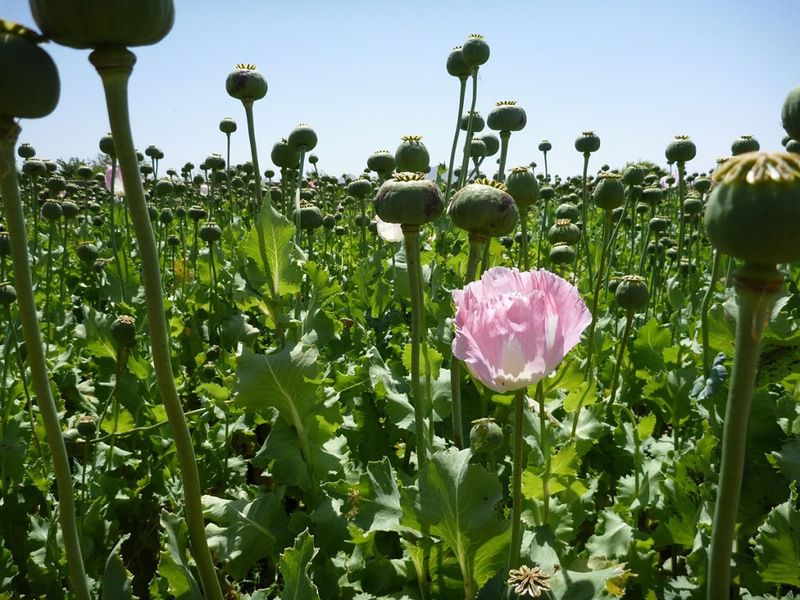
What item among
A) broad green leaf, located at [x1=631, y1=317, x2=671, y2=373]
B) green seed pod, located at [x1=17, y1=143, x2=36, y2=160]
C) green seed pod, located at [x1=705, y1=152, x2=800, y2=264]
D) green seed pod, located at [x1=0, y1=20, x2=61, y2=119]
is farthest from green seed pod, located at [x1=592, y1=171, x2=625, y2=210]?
green seed pod, located at [x1=17, y1=143, x2=36, y2=160]

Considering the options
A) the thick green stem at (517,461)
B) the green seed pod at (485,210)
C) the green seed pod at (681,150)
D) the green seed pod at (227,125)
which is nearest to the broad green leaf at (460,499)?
the thick green stem at (517,461)

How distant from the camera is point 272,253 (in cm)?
224

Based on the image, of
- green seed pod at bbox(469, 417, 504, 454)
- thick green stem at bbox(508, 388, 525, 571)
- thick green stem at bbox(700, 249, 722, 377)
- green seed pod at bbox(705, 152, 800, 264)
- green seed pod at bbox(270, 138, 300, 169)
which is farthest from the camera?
green seed pod at bbox(270, 138, 300, 169)

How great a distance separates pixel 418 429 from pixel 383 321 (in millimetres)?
1859

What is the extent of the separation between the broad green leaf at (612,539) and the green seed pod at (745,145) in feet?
6.69

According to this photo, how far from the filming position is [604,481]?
2156 mm

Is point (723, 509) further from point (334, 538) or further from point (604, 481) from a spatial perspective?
point (604, 481)

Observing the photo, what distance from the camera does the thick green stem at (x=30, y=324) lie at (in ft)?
2.51

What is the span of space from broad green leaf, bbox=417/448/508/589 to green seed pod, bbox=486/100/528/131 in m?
1.87

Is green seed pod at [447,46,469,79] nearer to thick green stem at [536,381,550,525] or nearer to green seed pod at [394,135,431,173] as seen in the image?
green seed pod at [394,135,431,173]

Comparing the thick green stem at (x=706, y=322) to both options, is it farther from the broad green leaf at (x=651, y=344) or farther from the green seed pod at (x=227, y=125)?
the green seed pod at (x=227, y=125)

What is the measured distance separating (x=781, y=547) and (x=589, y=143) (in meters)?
2.65

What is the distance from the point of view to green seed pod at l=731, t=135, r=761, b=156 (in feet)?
9.92

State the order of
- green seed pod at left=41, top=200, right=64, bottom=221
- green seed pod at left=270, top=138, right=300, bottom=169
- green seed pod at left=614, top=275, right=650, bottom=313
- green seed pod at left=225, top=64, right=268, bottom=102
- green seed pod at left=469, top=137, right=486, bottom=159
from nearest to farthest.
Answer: green seed pod at left=614, top=275, right=650, bottom=313 → green seed pod at left=225, top=64, right=268, bottom=102 → green seed pod at left=270, top=138, right=300, bottom=169 → green seed pod at left=41, top=200, right=64, bottom=221 → green seed pod at left=469, top=137, right=486, bottom=159
